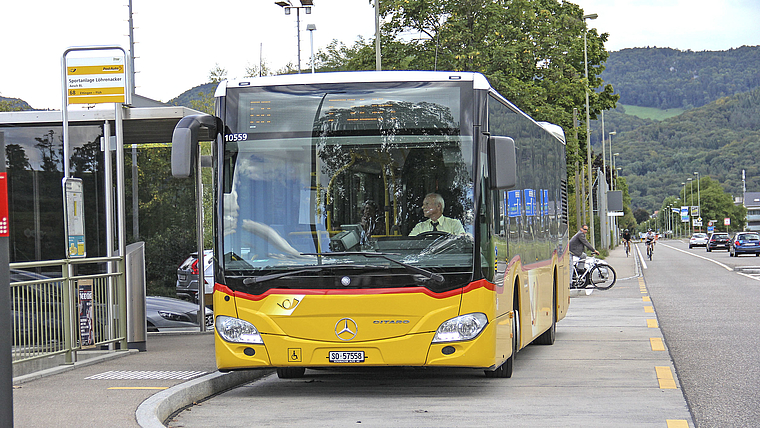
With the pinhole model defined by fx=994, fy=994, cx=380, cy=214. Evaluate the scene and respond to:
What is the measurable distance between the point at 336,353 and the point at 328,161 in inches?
65.1

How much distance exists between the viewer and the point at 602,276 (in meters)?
27.0

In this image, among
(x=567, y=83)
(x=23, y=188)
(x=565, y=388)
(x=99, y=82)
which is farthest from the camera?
(x=567, y=83)

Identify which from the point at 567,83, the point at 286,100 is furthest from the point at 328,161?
the point at 567,83

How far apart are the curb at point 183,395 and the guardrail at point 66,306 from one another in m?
1.78

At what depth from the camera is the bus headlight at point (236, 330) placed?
8477 millimetres

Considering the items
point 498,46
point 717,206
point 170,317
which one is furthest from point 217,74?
point 717,206

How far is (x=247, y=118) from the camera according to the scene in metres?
8.76

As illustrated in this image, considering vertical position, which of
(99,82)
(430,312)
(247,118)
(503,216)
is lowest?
(430,312)

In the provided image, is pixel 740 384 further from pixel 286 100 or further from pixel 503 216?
pixel 286 100

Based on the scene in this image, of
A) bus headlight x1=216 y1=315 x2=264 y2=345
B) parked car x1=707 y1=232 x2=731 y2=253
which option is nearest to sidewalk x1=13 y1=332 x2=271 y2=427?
bus headlight x1=216 y1=315 x2=264 y2=345

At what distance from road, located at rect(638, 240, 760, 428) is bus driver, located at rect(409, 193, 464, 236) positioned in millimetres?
2447

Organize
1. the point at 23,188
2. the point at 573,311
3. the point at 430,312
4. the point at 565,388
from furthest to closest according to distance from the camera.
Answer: the point at 573,311, the point at 23,188, the point at 565,388, the point at 430,312

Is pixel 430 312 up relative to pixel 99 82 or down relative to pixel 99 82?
down

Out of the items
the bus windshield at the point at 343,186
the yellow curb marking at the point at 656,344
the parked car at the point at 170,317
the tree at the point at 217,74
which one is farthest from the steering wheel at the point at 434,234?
the tree at the point at 217,74
